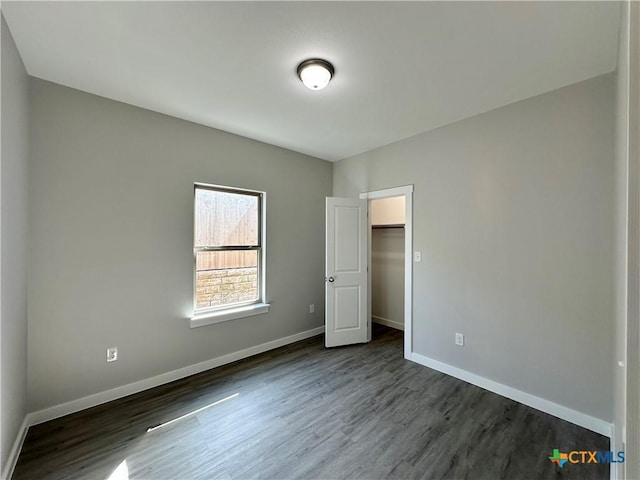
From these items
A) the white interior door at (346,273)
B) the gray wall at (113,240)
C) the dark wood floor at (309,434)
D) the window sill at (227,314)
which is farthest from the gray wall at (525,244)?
the gray wall at (113,240)

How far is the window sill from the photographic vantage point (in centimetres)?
285

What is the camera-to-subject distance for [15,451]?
1707 mm

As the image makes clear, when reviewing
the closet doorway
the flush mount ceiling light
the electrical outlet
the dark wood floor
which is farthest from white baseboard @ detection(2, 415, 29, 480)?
the closet doorway

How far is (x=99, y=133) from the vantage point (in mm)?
2318

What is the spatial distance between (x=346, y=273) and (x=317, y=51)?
2.59 m

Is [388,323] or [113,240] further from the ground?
[113,240]

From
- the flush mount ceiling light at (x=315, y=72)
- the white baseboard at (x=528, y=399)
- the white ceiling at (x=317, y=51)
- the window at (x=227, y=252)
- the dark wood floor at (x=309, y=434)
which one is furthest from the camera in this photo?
the window at (x=227, y=252)

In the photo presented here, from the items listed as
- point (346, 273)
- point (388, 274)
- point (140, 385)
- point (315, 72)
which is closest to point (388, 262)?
point (388, 274)

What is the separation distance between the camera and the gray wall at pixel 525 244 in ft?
6.56

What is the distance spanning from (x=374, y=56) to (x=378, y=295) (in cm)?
370

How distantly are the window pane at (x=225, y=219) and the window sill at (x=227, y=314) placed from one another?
0.79 metres

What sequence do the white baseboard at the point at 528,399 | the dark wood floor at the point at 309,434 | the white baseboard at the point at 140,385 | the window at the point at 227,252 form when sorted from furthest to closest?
the window at the point at 227,252 → the white baseboard at the point at 140,385 → the white baseboard at the point at 528,399 → the dark wood floor at the point at 309,434

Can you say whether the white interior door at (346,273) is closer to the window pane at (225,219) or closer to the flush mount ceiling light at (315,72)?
the window pane at (225,219)

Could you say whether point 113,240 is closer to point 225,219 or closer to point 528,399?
point 225,219
